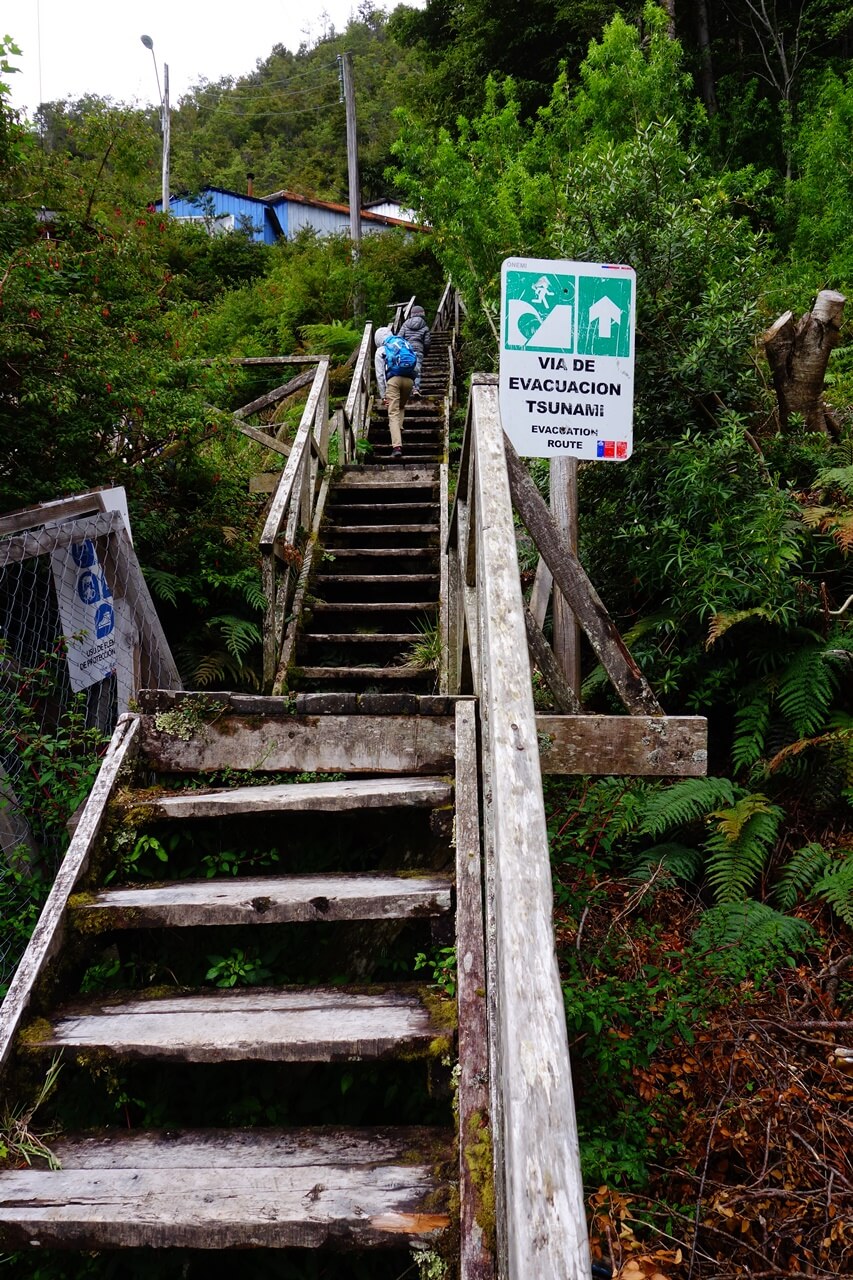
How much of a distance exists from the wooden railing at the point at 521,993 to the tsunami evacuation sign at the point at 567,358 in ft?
2.57

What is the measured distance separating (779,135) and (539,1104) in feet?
48.6

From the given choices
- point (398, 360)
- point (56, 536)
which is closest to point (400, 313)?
point (398, 360)

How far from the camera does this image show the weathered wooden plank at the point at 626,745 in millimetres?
2787

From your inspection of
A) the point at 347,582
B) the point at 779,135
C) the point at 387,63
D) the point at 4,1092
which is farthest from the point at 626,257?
the point at 387,63

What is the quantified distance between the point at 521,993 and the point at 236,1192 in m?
0.99

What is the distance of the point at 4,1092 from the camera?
1.91 metres

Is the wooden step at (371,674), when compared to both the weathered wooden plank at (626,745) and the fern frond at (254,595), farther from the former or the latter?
the weathered wooden plank at (626,745)

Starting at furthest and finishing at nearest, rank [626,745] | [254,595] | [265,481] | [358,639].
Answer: [265,481] → [358,639] → [254,595] → [626,745]

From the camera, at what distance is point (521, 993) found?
120cm

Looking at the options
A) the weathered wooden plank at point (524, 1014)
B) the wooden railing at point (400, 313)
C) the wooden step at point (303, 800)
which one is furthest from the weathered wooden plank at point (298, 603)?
the wooden railing at point (400, 313)

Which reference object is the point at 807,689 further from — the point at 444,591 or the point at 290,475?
the point at 290,475

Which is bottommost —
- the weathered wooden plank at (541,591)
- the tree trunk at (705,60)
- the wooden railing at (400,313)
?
the weathered wooden plank at (541,591)

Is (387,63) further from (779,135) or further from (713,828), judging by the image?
(713,828)

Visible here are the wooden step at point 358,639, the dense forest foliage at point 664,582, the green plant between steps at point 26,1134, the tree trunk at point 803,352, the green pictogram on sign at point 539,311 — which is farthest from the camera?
the wooden step at point 358,639
